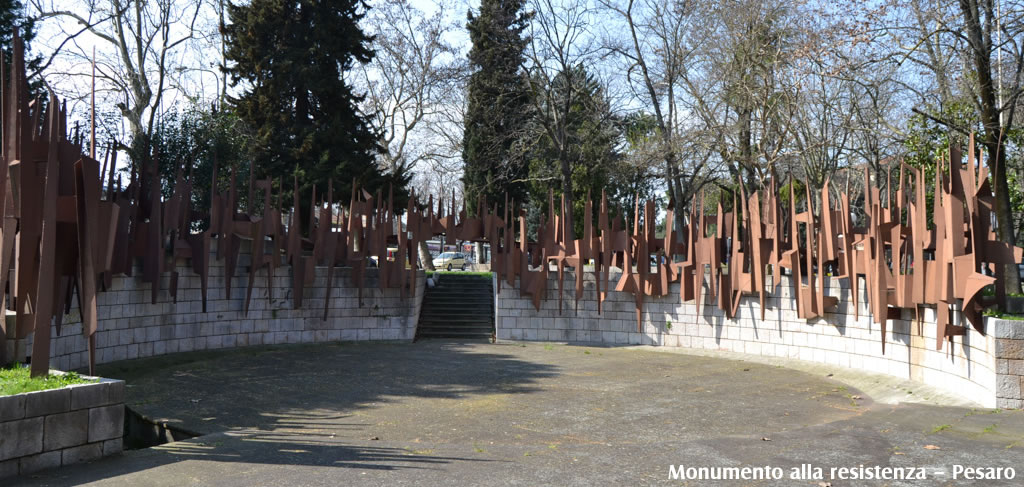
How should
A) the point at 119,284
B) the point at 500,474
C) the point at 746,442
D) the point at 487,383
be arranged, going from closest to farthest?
the point at 500,474, the point at 746,442, the point at 487,383, the point at 119,284

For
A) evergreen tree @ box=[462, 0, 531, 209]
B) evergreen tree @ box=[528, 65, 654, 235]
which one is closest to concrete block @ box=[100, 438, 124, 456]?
evergreen tree @ box=[528, 65, 654, 235]

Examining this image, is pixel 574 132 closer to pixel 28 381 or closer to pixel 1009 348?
pixel 1009 348

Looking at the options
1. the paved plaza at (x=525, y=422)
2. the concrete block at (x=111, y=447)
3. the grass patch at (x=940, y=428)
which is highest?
the concrete block at (x=111, y=447)

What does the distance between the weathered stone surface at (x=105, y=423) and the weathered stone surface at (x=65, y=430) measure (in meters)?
0.05

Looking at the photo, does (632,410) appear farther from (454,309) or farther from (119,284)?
(454,309)

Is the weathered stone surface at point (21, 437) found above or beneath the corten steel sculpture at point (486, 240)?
beneath

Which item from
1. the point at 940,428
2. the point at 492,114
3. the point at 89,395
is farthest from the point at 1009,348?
the point at 492,114

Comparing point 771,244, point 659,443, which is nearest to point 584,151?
point 771,244

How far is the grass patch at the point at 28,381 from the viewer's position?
6063 millimetres

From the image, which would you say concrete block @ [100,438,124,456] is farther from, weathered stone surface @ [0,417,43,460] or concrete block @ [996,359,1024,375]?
concrete block @ [996,359,1024,375]

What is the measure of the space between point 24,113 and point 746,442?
783 cm

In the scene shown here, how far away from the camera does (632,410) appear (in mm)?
9156

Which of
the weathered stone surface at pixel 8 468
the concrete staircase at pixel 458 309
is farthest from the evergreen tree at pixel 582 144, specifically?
the weathered stone surface at pixel 8 468

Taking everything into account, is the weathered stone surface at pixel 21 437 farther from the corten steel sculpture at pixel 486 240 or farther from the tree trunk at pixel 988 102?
the tree trunk at pixel 988 102
